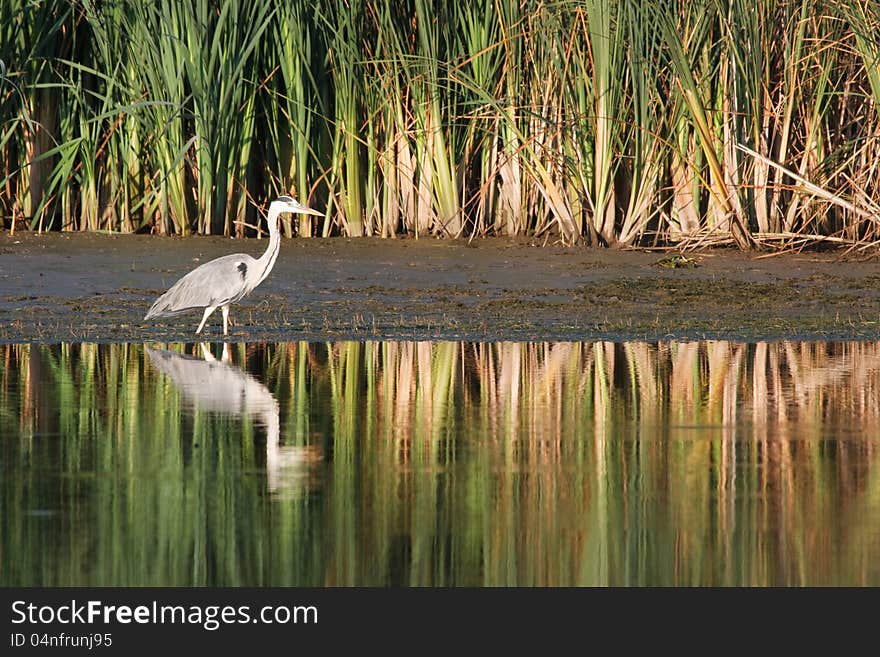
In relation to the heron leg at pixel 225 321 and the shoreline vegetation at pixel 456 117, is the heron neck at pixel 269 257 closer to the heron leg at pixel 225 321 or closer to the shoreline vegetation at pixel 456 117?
the heron leg at pixel 225 321

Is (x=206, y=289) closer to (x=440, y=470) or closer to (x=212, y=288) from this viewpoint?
(x=212, y=288)

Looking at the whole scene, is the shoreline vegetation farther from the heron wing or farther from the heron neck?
the heron wing

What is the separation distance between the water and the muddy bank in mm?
1293

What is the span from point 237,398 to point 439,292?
4540 millimetres

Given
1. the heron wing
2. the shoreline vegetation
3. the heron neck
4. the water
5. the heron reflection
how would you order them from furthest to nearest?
the shoreline vegetation < the heron neck < the heron wing < the heron reflection < the water

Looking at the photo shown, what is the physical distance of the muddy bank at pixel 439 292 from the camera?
33.4 feet

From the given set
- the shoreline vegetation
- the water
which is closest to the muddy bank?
the shoreline vegetation

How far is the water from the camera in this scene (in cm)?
452

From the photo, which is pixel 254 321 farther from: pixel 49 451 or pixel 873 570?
pixel 873 570

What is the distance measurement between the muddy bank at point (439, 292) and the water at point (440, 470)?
1.29 metres

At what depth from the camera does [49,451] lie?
6.04m

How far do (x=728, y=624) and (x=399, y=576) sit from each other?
2.84 ft

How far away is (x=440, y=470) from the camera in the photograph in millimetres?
5742

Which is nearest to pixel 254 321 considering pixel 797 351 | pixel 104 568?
pixel 797 351
